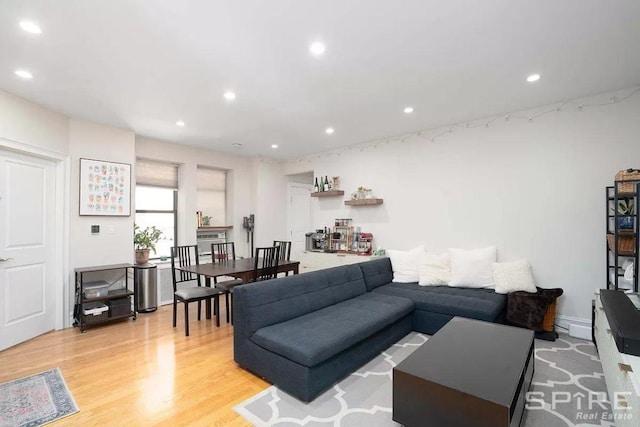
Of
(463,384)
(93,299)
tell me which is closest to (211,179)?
(93,299)

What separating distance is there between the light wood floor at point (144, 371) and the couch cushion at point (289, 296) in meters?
0.51

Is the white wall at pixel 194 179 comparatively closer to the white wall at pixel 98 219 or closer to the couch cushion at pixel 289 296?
the white wall at pixel 98 219

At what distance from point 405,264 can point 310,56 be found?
3006mm

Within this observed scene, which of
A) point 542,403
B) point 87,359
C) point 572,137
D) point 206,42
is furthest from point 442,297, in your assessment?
point 87,359

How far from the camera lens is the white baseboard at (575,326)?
3291mm

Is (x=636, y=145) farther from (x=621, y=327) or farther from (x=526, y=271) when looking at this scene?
(x=621, y=327)

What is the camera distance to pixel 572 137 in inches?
135

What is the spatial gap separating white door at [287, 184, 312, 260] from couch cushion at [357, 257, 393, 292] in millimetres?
2486

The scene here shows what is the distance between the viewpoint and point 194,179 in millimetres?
5398

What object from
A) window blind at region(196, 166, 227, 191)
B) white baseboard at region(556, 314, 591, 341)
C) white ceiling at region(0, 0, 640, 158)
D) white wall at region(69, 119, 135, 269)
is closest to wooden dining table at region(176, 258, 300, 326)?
white wall at region(69, 119, 135, 269)

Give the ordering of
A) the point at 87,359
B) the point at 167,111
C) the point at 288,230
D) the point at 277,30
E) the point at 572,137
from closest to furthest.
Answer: the point at 277,30 < the point at 87,359 < the point at 572,137 < the point at 167,111 < the point at 288,230

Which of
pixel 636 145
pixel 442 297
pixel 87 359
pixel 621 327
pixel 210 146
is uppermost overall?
pixel 210 146

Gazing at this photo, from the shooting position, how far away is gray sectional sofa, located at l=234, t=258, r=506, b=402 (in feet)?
7.45

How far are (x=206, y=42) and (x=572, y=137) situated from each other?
12.9ft
